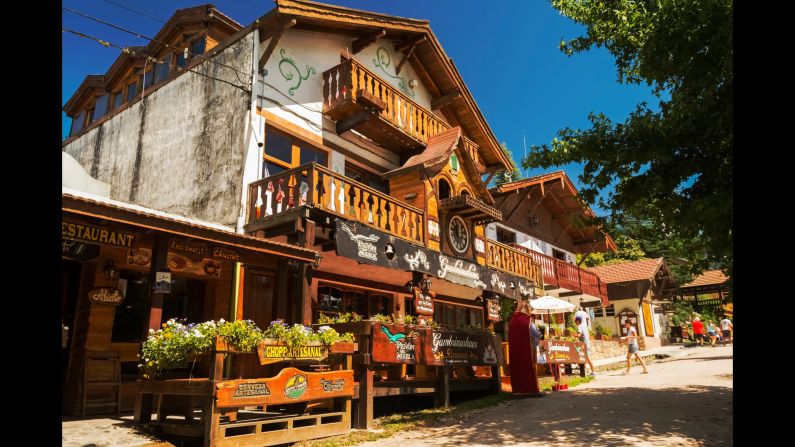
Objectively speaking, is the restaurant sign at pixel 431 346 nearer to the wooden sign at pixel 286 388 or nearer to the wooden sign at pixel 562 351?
the wooden sign at pixel 286 388

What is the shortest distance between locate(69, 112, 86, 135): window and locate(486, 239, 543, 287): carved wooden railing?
13.8 metres

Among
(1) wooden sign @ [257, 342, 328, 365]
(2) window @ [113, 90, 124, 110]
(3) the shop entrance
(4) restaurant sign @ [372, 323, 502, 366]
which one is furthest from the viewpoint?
(2) window @ [113, 90, 124, 110]

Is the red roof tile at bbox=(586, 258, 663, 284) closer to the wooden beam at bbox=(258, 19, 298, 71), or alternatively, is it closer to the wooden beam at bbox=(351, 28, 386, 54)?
the wooden beam at bbox=(351, 28, 386, 54)

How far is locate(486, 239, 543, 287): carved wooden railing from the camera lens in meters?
16.7

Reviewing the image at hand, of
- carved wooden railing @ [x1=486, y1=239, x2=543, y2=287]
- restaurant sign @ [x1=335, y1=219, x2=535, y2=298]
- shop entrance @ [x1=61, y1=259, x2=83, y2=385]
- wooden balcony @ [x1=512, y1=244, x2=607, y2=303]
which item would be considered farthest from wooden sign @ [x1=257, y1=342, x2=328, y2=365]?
wooden balcony @ [x1=512, y1=244, x2=607, y2=303]

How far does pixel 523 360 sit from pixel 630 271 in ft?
78.1

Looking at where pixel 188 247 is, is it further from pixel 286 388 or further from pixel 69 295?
pixel 69 295

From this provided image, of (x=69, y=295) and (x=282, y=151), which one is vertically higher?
(x=282, y=151)

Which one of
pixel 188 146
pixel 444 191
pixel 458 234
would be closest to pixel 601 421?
pixel 458 234

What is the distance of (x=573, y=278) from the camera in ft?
75.9

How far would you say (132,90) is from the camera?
15.7 meters
